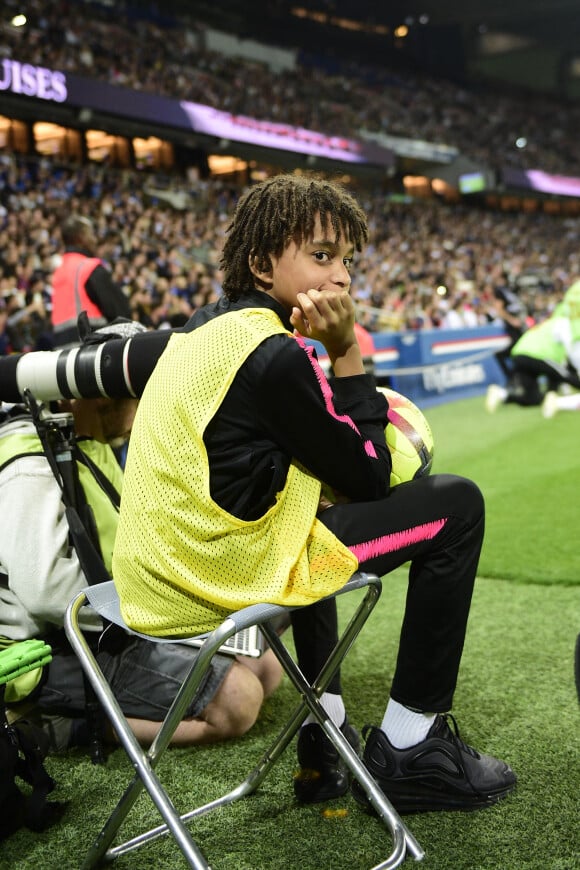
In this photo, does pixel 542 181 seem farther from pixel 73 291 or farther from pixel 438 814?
pixel 438 814

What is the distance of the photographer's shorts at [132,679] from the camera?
2.25 metres

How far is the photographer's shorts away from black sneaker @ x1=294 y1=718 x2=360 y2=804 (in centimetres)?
37

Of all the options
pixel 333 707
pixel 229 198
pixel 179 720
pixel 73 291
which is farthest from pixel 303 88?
pixel 179 720

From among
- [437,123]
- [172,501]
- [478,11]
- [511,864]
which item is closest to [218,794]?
[511,864]

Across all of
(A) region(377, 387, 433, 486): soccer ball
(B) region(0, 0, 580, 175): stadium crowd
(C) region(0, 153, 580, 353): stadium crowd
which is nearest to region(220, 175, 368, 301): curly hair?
(A) region(377, 387, 433, 486): soccer ball

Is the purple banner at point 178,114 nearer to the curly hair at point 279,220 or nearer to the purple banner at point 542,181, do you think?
the purple banner at point 542,181

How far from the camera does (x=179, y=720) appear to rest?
61.4 inches

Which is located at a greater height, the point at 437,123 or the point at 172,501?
the point at 437,123

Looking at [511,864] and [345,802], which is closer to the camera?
[511,864]

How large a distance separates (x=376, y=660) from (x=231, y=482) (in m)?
1.58

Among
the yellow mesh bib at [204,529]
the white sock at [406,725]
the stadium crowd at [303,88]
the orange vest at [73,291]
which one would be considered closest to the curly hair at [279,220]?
the yellow mesh bib at [204,529]

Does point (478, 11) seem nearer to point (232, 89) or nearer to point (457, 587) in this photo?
point (232, 89)

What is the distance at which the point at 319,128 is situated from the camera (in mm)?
25250

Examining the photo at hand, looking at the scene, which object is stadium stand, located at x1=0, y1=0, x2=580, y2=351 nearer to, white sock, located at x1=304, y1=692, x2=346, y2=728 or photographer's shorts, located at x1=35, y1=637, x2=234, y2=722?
photographer's shorts, located at x1=35, y1=637, x2=234, y2=722
